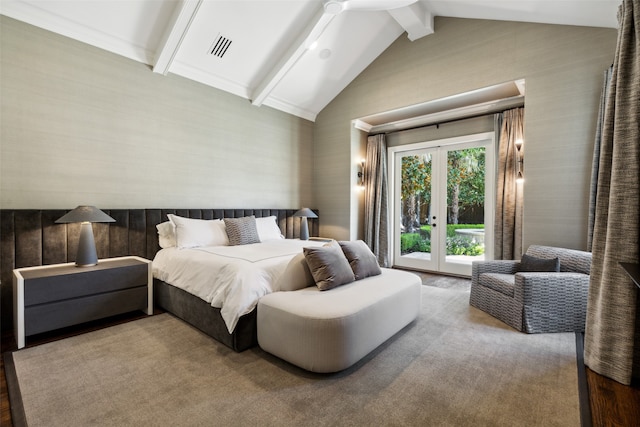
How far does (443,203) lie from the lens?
508 cm

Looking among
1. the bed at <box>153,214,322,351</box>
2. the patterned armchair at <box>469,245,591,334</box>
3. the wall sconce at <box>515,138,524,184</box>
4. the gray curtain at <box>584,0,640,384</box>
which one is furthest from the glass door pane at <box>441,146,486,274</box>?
the bed at <box>153,214,322,351</box>

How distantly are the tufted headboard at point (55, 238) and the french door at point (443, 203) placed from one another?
12.3 feet

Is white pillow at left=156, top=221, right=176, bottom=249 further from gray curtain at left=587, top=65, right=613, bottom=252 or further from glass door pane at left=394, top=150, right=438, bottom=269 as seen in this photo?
gray curtain at left=587, top=65, right=613, bottom=252

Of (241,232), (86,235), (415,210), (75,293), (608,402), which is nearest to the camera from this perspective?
(608,402)

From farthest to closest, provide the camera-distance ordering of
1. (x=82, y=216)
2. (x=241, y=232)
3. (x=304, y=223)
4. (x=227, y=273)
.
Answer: (x=304, y=223)
(x=241, y=232)
(x=82, y=216)
(x=227, y=273)

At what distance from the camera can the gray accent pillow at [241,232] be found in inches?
147

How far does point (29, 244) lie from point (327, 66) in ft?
14.3

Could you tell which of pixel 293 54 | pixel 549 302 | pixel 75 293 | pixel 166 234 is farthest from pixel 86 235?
pixel 549 302

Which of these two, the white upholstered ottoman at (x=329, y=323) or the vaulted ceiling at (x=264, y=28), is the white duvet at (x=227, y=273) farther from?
the vaulted ceiling at (x=264, y=28)

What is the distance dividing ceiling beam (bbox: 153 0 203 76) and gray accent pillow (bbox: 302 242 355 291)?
2.73 m

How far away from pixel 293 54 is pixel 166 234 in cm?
285

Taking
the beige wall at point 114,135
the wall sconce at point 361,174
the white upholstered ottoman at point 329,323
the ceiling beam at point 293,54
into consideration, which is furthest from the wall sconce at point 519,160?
the beige wall at point 114,135

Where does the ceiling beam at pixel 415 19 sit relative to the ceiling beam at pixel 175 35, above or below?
above

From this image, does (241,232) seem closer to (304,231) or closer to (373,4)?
(304,231)
